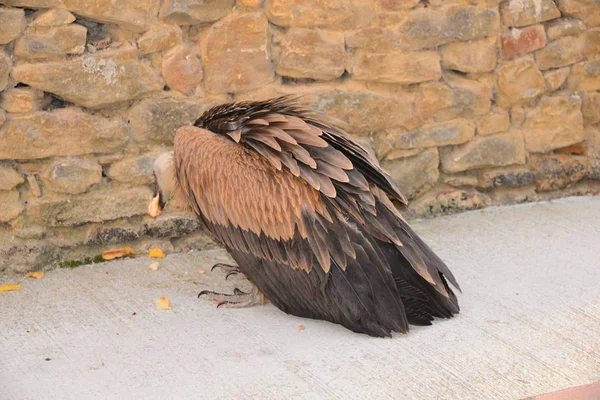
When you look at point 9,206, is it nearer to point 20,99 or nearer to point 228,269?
point 20,99

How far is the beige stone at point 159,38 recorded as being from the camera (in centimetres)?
445

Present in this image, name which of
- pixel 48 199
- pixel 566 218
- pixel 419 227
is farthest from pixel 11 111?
pixel 566 218

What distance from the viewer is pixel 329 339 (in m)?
3.75

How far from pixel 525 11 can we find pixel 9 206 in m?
3.03

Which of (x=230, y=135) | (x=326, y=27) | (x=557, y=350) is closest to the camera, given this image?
(x=557, y=350)

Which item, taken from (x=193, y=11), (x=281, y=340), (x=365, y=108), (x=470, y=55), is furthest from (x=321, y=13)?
(x=281, y=340)

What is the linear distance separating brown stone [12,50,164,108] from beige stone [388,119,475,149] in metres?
1.44

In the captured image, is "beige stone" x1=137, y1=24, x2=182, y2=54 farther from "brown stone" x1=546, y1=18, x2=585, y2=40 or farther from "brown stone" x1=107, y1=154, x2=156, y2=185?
"brown stone" x1=546, y1=18, x2=585, y2=40

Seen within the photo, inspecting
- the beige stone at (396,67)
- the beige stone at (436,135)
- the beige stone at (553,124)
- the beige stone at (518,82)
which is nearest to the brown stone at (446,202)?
the beige stone at (436,135)

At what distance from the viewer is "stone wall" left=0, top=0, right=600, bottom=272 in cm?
434

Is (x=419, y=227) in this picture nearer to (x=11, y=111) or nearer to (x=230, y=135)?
(x=230, y=135)

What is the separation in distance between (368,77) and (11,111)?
6.22 feet

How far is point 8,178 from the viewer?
14.2 ft

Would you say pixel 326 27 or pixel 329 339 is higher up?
pixel 326 27
